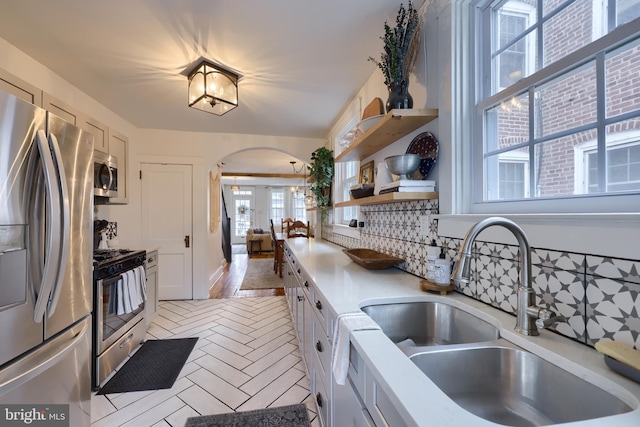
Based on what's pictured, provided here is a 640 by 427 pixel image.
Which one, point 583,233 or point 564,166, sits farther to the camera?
point 564,166

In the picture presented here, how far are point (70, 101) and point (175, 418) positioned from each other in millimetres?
2928

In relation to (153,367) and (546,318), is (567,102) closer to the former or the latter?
(546,318)

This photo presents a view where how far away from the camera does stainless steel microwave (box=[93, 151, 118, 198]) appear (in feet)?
7.75

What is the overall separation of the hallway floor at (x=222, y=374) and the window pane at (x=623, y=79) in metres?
2.01

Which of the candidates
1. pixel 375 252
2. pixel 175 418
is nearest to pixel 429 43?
pixel 375 252

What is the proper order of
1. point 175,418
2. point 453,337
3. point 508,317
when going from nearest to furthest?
1. point 508,317
2. point 453,337
3. point 175,418

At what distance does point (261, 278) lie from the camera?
5328mm

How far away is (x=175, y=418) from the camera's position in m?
1.67

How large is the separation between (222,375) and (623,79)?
8.91ft

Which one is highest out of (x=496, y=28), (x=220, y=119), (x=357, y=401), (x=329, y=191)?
(x=220, y=119)

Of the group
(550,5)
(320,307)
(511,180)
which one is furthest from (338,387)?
(550,5)

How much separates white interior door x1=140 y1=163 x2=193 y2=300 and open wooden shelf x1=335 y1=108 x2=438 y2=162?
2812 millimetres

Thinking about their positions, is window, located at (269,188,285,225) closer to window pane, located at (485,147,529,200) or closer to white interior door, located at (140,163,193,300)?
white interior door, located at (140,163,193,300)

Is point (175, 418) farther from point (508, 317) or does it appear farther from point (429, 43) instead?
point (429, 43)
